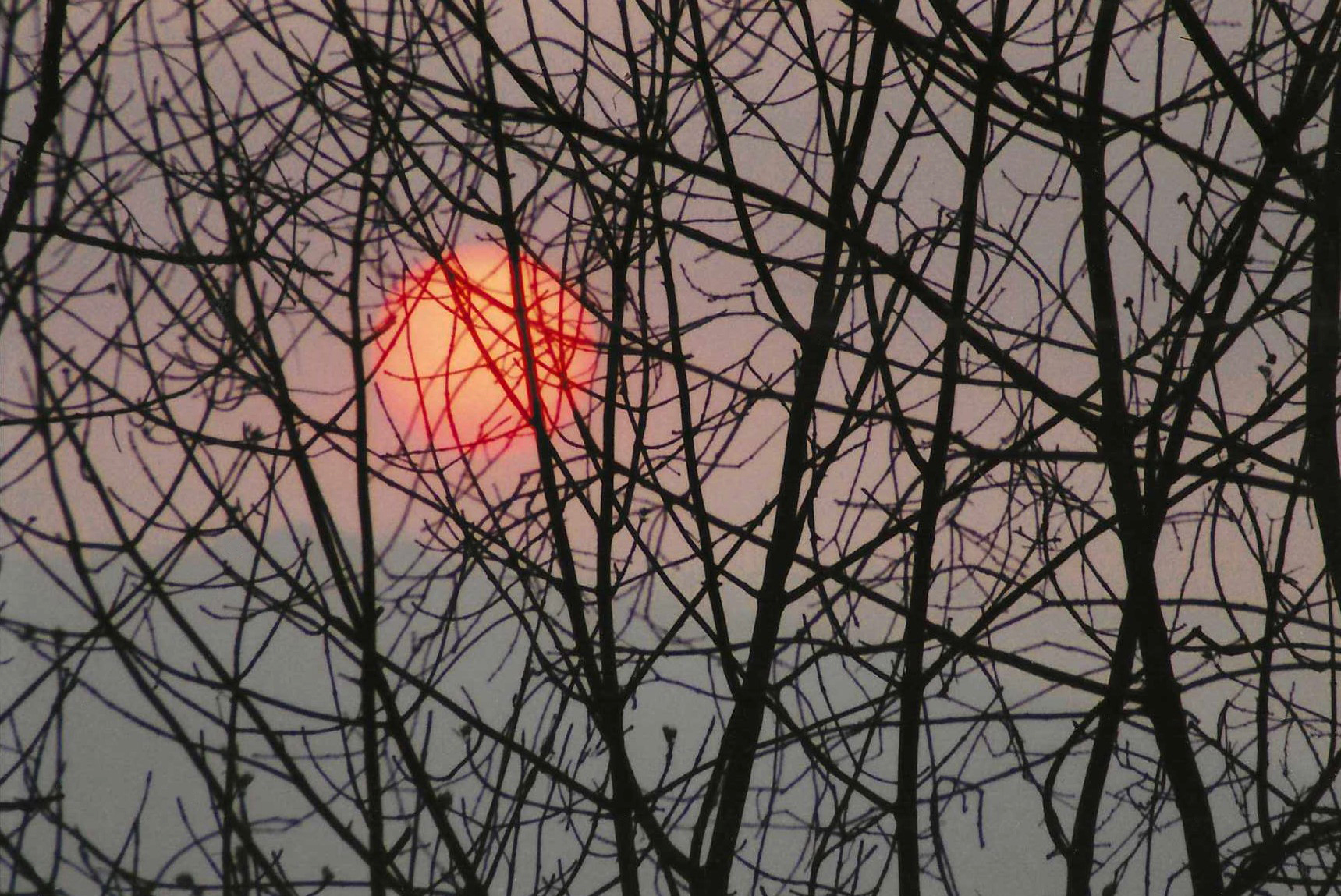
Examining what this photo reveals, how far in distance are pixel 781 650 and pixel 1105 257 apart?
3.55 feet

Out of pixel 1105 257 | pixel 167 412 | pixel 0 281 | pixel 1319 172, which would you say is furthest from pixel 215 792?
pixel 1319 172

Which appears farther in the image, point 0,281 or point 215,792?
point 0,281

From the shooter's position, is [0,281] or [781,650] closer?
[0,281]

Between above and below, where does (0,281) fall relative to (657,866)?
above

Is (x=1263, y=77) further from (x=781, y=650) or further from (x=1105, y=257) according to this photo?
(x=781, y=650)

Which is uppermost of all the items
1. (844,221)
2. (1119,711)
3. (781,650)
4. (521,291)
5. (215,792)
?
(844,221)

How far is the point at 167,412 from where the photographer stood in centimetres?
257

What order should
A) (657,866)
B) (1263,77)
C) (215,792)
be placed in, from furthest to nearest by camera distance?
(1263,77), (657,866), (215,792)

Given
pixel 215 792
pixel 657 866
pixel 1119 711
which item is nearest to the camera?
pixel 215 792

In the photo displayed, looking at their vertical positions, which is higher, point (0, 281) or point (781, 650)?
point (0, 281)

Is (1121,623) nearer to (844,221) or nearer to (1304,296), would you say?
(1304,296)

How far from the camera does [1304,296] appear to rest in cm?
246

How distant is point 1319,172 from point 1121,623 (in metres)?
0.98

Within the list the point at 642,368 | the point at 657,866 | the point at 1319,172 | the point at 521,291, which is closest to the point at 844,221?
the point at 642,368
